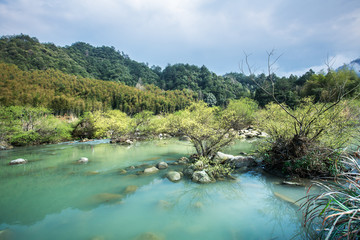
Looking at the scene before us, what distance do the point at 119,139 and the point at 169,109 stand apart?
35.1 meters

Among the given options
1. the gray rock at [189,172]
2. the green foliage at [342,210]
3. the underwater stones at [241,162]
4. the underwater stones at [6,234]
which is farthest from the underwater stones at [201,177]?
the underwater stones at [6,234]

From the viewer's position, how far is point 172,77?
304 ft

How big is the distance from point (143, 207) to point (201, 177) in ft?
9.69

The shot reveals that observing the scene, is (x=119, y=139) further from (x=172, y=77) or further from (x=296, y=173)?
(x=172, y=77)

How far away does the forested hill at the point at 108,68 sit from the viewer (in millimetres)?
53750

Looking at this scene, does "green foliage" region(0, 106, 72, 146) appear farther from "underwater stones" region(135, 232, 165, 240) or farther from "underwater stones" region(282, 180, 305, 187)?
"underwater stones" region(282, 180, 305, 187)

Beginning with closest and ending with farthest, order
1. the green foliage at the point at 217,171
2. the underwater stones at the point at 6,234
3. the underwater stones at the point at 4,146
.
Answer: the underwater stones at the point at 6,234 → the green foliage at the point at 217,171 → the underwater stones at the point at 4,146

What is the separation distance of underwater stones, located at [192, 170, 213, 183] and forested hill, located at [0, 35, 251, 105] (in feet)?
198

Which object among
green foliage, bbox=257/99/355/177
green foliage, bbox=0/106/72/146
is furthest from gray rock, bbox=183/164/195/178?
green foliage, bbox=0/106/72/146

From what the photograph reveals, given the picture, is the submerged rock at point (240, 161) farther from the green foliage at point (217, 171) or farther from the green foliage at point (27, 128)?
the green foliage at point (27, 128)

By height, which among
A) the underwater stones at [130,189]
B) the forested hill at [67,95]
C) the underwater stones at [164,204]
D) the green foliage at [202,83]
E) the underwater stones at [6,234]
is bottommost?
the underwater stones at [130,189]

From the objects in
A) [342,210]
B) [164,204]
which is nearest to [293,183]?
[164,204]

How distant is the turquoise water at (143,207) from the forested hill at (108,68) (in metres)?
57.1

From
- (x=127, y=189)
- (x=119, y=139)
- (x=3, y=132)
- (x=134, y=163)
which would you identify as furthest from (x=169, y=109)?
(x=127, y=189)
